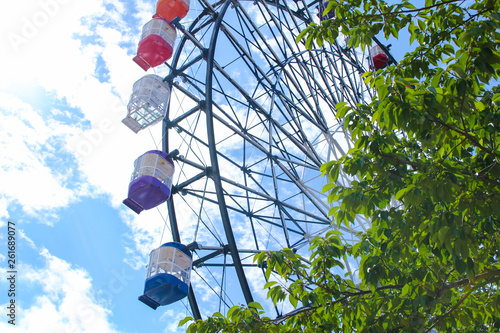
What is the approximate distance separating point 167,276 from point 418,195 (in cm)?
754

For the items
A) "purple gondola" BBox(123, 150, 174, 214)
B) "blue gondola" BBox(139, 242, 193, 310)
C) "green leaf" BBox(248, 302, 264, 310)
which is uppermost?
"purple gondola" BBox(123, 150, 174, 214)

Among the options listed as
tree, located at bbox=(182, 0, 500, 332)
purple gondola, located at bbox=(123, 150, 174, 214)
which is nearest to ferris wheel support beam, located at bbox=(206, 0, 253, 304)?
purple gondola, located at bbox=(123, 150, 174, 214)

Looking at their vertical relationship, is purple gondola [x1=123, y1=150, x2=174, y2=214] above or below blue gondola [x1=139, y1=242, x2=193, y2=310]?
above

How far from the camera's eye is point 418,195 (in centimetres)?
402

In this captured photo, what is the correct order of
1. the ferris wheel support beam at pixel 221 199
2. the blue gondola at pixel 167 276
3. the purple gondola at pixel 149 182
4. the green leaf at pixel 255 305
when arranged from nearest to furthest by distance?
A: the green leaf at pixel 255 305 < the ferris wheel support beam at pixel 221 199 < the blue gondola at pixel 167 276 < the purple gondola at pixel 149 182

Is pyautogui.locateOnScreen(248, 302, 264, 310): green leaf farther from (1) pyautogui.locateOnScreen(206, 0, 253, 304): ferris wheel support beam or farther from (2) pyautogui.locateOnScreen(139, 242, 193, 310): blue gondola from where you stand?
(2) pyautogui.locateOnScreen(139, 242, 193, 310): blue gondola

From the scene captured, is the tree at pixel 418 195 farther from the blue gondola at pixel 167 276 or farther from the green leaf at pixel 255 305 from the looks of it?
the blue gondola at pixel 167 276

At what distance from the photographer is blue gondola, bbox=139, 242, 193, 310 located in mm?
10539

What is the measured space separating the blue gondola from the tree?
226 inches

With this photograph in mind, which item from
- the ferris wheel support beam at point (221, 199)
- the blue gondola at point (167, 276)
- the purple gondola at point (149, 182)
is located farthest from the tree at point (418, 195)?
the purple gondola at point (149, 182)

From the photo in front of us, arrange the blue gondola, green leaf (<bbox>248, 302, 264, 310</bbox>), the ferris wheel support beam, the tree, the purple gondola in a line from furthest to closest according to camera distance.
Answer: the purple gondola → the blue gondola → the ferris wheel support beam → green leaf (<bbox>248, 302, 264, 310</bbox>) → the tree

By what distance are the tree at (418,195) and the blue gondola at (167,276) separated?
5738mm

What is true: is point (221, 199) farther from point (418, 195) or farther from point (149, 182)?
point (418, 195)

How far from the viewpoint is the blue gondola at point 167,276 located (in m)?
10.5
